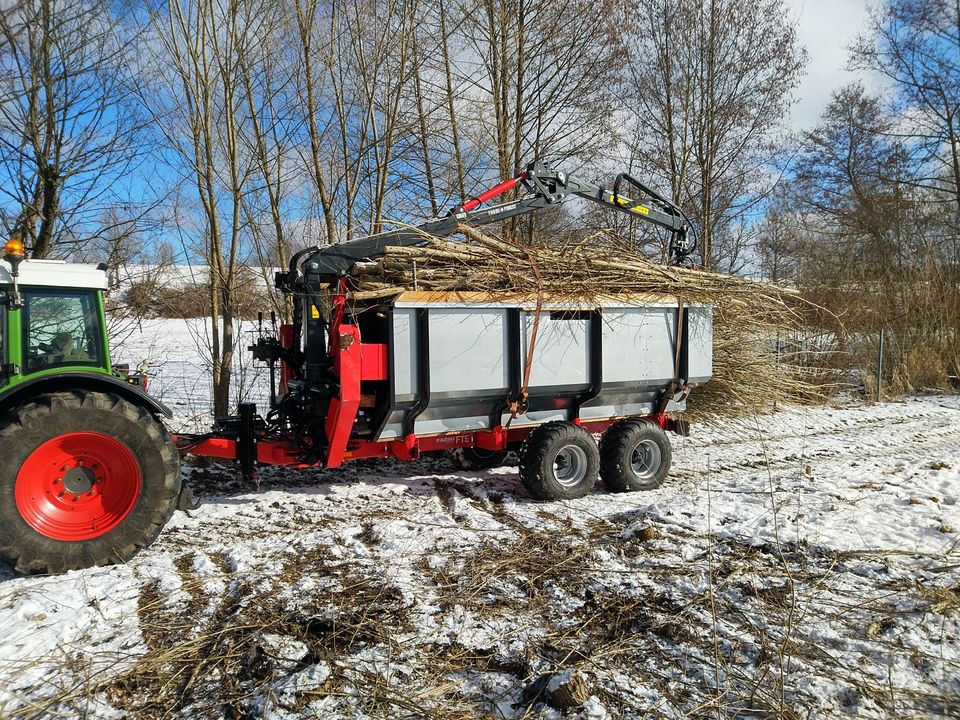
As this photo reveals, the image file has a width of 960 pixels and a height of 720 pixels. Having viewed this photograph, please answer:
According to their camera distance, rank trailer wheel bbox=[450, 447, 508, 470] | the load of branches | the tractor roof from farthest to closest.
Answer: trailer wheel bbox=[450, 447, 508, 470] < the load of branches < the tractor roof

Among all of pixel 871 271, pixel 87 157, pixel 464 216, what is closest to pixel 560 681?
pixel 464 216

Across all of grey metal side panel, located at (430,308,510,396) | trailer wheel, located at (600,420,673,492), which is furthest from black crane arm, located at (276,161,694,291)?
trailer wheel, located at (600,420,673,492)

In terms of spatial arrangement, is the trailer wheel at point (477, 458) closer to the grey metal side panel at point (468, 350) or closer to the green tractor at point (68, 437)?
the grey metal side panel at point (468, 350)

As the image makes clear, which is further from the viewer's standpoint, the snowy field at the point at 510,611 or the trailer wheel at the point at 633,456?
the trailer wheel at the point at 633,456

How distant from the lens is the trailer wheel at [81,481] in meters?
3.72

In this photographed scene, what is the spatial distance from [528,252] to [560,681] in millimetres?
3947

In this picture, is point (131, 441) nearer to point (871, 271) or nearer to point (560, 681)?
A: point (560, 681)

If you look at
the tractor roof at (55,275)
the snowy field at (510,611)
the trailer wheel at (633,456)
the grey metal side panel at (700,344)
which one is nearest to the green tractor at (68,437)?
the tractor roof at (55,275)

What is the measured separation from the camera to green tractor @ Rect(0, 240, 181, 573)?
3.75 metres

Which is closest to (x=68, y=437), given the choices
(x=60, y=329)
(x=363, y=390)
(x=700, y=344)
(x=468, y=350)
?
(x=60, y=329)

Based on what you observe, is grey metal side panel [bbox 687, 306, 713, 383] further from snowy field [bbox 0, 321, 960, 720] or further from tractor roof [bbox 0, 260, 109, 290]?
tractor roof [bbox 0, 260, 109, 290]

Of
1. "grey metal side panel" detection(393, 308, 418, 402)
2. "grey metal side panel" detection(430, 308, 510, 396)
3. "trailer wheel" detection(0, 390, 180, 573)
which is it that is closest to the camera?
"trailer wheel" detection(0, 390, 180, 573)

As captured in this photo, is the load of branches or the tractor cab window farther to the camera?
the load of branches

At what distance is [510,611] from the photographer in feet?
11.1
